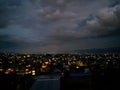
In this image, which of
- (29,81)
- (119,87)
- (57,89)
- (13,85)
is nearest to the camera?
(57,89)

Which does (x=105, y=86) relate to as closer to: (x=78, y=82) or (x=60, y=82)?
(x=78, y=82)

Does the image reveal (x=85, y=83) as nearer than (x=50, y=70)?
Yes

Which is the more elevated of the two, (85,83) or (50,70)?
(85,83)

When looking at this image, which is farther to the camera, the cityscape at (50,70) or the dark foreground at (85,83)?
the cityscape at (50,70)

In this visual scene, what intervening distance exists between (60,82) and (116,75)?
412 inches

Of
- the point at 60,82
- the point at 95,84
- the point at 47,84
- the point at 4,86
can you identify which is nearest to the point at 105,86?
the point at 95,84

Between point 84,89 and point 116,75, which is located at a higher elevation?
point 116,75

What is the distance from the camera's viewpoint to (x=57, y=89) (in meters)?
26.7

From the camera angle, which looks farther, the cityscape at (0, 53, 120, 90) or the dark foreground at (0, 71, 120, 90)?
the cityscape at (0, 53, 120, 90)

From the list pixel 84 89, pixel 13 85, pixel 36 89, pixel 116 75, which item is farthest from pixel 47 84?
pixel 116 75

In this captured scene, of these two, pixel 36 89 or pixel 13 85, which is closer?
pixel 36 89

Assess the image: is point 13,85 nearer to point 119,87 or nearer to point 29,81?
point 29,81

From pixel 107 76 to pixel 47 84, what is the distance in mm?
12350

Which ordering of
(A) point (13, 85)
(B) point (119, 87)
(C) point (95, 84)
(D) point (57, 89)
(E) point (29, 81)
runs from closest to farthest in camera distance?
(D) point (57, 89)
(B) point (119, 87)
(C) point (95, 84)
(A) point (13, 85)
(E) point (29, 81)
